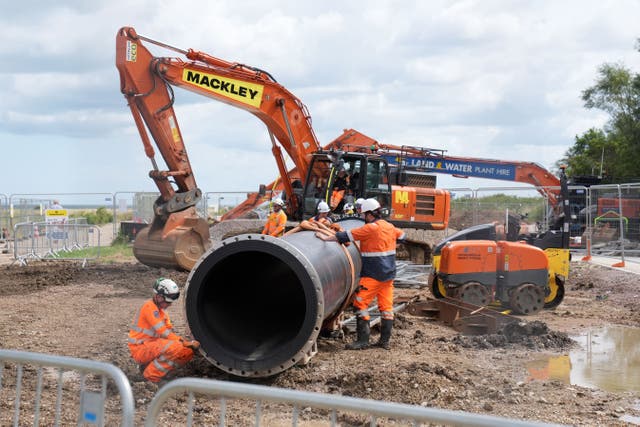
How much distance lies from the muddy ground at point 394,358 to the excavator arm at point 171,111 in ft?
2.62

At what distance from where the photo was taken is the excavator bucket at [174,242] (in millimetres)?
13594

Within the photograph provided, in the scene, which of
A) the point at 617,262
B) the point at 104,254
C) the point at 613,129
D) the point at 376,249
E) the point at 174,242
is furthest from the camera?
the point at 613,129

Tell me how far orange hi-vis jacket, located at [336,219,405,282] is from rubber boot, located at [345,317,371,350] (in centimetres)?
57

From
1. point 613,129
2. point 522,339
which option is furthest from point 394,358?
point 613,129

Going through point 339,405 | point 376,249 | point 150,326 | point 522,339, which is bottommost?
point 522,339

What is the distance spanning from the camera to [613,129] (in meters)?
38.4

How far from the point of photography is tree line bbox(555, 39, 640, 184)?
3416cm

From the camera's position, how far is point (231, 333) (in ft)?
24.5

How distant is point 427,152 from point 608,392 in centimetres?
1372

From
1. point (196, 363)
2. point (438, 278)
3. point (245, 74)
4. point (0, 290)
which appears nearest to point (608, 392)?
point (196, 363)

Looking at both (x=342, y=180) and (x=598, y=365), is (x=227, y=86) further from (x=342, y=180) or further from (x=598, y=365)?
(x=598, y=365)

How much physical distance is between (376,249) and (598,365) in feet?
9.35

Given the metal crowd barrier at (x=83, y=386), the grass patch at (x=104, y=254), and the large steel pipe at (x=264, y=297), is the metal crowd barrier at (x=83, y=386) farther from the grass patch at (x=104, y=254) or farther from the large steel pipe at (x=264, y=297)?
the grass patch at (x=104, y=254)

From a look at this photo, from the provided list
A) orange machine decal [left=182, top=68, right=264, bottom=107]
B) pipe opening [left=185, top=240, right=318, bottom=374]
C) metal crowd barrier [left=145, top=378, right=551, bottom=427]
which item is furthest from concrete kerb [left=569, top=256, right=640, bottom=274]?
metal crowd barrier [left=145, top=378, right=551, bottom=427]
